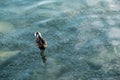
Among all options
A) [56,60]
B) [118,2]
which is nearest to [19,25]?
[56,60]

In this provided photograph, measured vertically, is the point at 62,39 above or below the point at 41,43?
below

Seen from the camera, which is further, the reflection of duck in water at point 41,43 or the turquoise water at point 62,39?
the reflection of duck in water at point 41,43

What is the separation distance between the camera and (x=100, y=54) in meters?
7.24

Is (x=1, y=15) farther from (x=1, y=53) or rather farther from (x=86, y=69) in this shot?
(x=86, y=69)

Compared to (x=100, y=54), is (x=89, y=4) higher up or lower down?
higher up

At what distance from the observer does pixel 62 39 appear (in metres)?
7.79

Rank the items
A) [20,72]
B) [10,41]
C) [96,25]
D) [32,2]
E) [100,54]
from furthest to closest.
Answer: [32,2], [96,25], [10,41], [100,54], [20,72]

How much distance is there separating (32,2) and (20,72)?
3.69 meters

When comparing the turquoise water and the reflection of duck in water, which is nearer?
the turquoise water

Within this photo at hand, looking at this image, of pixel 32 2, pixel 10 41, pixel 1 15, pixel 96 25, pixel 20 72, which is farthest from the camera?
pixel 32 2

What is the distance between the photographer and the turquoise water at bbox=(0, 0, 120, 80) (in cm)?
671

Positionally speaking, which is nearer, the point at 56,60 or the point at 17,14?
the point at 56,60

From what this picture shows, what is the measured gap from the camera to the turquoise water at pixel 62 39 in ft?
22.0

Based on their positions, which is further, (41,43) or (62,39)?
(62,39)
